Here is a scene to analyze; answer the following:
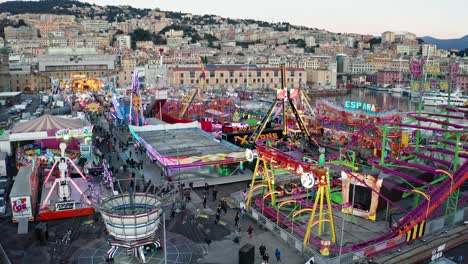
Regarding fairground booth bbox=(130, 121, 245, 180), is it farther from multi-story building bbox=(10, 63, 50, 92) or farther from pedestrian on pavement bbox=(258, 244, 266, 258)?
multi-story building bbox=(10, 63, 50, 92)

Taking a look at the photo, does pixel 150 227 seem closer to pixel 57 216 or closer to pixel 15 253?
pixel 15 253

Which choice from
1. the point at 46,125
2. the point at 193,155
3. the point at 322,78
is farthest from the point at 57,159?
the point at 322,78

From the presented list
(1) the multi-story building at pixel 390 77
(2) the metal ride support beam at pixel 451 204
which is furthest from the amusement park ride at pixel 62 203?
(1) the multi-story building at pixel 390 77

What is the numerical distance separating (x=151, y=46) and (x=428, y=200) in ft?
535

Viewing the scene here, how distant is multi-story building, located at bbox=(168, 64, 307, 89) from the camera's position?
314 ft

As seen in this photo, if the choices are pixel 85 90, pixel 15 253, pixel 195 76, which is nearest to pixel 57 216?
pixel 15 253

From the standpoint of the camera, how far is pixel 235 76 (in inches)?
3952

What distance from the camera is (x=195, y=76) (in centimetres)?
9631

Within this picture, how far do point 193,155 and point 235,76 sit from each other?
238 ft

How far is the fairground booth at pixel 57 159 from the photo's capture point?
23.4 meters

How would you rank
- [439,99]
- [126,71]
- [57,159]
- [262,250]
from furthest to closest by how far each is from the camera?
[126,71] < [439,99] < [57,159] < [262,250]

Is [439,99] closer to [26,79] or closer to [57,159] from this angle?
[57,159]

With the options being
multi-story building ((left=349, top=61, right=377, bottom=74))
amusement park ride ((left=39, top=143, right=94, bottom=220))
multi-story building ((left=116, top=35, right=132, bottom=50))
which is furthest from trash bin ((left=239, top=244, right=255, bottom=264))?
multi-story building ((left=116, top=35, right=132, bottom=50))

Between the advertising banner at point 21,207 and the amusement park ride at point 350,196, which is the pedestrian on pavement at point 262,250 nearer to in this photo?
the amusement park ride at point 350,196
